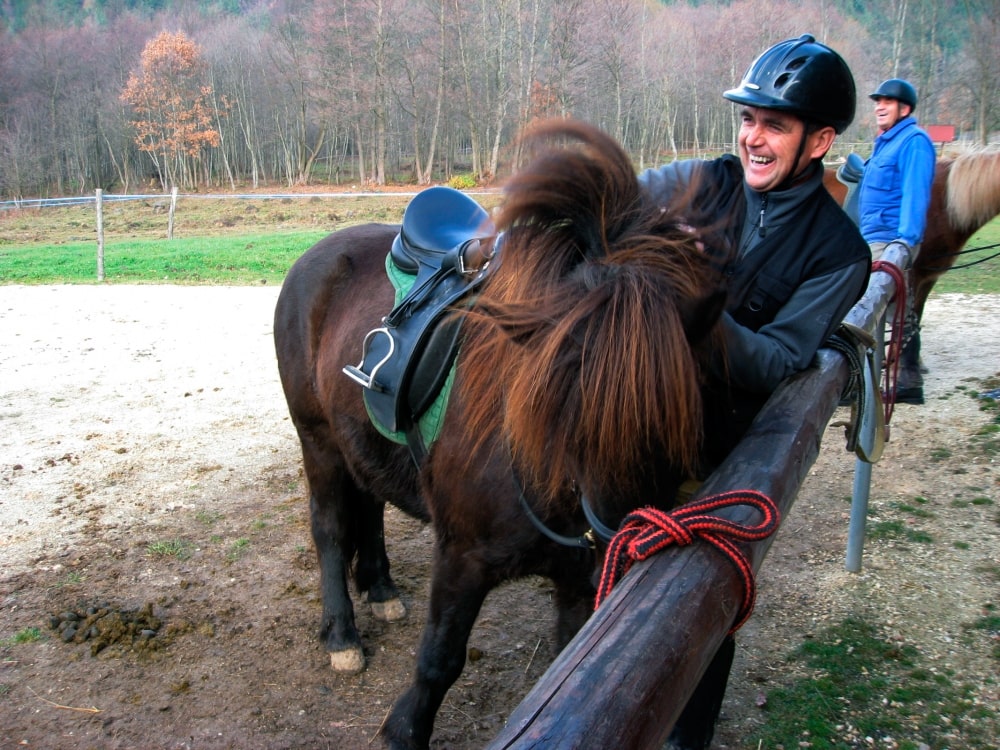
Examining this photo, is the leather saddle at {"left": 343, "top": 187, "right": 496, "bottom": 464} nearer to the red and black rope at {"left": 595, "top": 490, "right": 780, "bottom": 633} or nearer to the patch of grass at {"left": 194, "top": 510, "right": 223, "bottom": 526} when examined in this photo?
the red and black rope at {"left": 595, "top": 490, "right": 780, "bottom": 633}

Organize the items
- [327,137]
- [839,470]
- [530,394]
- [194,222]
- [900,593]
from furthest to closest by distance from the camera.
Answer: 1. [327,137]
2. [194,222]
3. [839,470]
4. [900,593]
5. [530,394]

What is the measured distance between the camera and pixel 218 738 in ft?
8.47

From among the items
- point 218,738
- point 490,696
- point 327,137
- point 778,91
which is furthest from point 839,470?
point 327,137

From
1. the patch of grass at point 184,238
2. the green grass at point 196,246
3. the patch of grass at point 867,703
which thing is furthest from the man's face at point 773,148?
the patch of grass at point 184,238

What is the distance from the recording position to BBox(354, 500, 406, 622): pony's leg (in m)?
3.38

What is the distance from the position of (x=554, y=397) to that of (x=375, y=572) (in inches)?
86.0

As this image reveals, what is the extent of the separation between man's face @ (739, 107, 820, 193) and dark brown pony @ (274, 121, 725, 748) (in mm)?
457

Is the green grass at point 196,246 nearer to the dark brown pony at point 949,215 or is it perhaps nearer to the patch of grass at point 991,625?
the patch of grass at point 991,625

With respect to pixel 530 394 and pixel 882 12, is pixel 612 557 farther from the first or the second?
pixel 882 12

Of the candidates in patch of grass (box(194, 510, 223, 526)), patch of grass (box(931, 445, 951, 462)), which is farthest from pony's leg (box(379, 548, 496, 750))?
A: patch of grass (box(931, 445, 951, 462))

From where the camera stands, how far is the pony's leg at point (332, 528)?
3.12 metres

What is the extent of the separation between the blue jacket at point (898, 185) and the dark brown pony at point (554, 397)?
3896 mm

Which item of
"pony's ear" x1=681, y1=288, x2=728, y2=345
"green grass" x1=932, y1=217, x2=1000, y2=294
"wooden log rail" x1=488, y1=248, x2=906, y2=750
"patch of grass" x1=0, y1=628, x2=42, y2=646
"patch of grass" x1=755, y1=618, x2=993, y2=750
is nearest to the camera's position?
"wooden log rail" x1=488, y1=248, x2=906, y2=750

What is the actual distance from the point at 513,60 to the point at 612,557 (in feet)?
126
